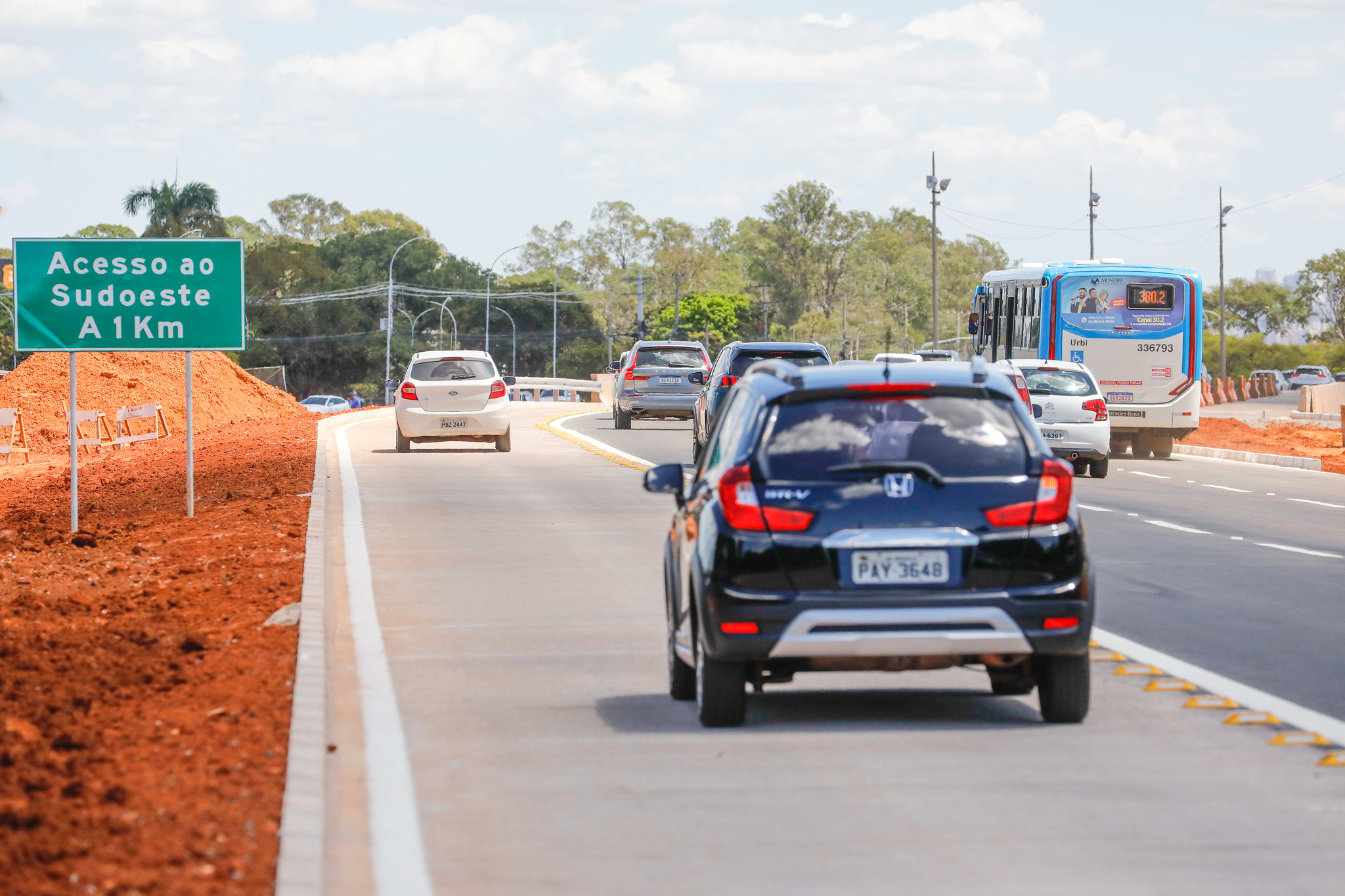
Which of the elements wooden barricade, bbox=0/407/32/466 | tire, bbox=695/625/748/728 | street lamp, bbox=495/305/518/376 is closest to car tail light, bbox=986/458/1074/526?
tire, bbox=695/625/748/728

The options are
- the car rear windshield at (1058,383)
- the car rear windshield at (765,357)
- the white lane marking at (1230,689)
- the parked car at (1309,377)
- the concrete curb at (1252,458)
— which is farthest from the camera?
the parked car at (1309,377)

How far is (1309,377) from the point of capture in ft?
303

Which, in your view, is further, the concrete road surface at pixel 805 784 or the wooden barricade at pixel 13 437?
the wooden barricade at pixel 13 437

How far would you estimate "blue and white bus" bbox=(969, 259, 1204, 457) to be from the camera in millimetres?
32812

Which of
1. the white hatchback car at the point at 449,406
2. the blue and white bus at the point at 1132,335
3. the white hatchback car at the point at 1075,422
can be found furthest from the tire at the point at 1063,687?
the blue and white bus at the point at 1132,335

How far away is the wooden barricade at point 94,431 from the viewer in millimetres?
39281

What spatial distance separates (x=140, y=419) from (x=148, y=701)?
126ft

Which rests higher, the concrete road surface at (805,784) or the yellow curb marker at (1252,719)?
the yellow curb marker at (1252,719)

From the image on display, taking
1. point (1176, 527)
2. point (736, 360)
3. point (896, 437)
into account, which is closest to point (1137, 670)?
point (896, 437)

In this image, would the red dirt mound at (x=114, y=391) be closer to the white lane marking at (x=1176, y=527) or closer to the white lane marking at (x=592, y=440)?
the white lane marking at (x=592, y=440)

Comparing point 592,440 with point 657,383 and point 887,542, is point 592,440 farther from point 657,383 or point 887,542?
point 887,542

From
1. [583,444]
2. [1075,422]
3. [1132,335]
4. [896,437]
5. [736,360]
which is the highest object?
[1132,335]

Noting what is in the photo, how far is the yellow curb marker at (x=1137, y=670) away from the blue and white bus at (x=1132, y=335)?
23.9 m

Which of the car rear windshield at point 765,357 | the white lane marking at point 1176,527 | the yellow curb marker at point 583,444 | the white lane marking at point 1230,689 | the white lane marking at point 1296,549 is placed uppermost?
the car rear windshield at point 765,357
